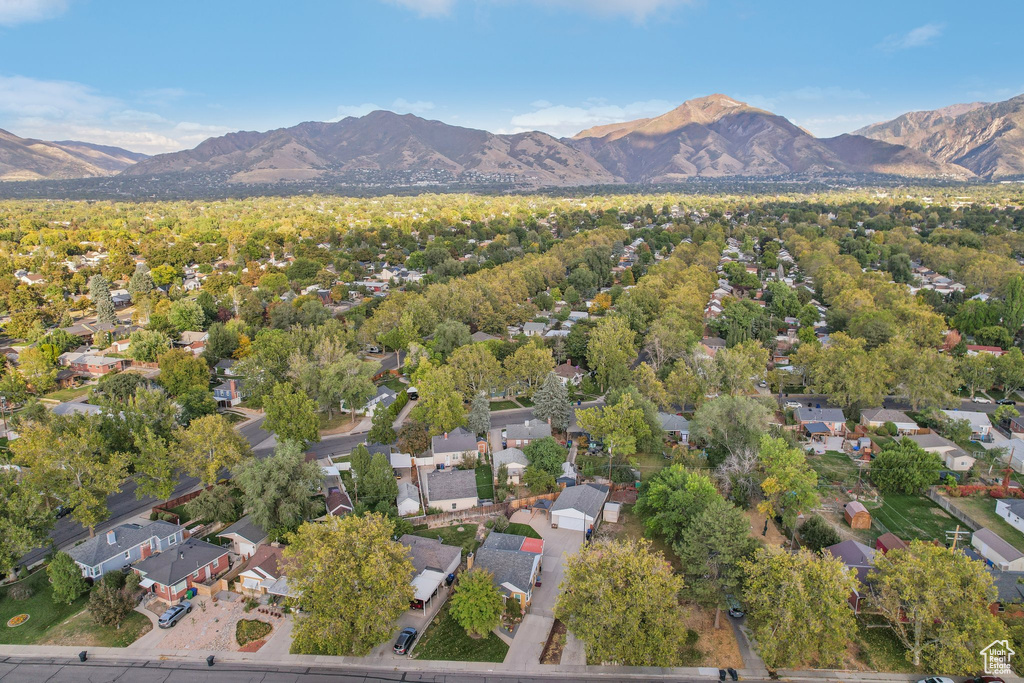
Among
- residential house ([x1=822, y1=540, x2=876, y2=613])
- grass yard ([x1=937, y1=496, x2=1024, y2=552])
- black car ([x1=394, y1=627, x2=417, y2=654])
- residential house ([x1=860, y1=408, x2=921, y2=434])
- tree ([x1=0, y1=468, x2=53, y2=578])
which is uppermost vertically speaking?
tree ([x1=0, y1=468, x2=53, y2=578])

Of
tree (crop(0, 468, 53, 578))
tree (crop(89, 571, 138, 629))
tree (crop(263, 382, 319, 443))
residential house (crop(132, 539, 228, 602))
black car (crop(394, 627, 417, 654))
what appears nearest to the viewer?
black car (crop(394, 627, 417, 654))

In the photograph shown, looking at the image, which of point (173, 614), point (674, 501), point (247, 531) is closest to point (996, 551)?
point (674, 501)

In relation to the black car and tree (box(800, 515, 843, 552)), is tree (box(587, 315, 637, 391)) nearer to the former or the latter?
tree (box(800, 515, 843, 552))

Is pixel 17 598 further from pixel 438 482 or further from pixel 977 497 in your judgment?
pixel 977 497

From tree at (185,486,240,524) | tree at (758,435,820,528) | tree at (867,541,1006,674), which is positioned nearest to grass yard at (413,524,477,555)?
tree at (185,486,240,524)

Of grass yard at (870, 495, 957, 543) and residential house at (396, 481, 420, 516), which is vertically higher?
residential house at (396, 481, 420, 516)

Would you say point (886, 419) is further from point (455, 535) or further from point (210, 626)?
point (210, 626)

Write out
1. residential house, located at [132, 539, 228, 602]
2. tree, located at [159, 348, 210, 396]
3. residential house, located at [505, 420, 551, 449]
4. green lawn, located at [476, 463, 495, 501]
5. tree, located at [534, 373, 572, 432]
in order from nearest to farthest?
residential house, located at [132, 539, 228, 602] < green lawn, located at [476, 463, 495, 501] < residential house, located at [505, 420, 551, 449] < tree, located at [534, 373, 572, 432] < tree, located at [159, 348, 210, 396]
